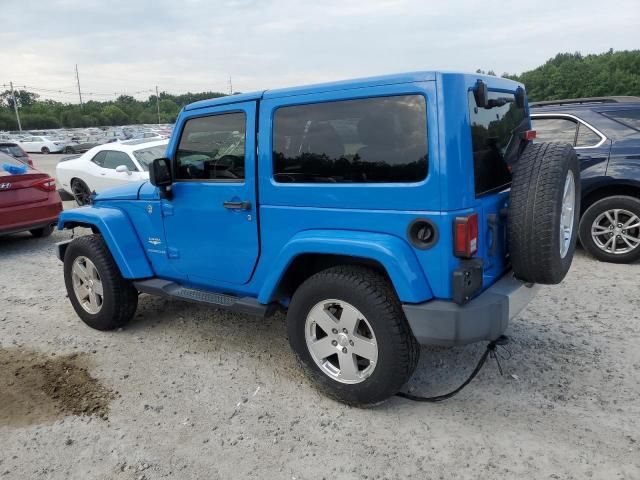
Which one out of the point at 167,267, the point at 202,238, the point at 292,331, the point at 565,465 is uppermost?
the point at 202,238

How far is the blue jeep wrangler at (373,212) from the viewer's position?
2.68 m

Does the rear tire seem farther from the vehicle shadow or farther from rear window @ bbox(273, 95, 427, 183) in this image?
rear window @ bbox(273, 95, 427, 183)

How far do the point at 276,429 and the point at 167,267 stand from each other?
1.73 meters

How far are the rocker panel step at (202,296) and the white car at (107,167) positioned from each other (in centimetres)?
467

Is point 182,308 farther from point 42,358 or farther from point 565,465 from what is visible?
point 565,465

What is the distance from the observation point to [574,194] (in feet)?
11.1

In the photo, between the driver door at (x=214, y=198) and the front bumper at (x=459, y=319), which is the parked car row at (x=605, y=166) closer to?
the front bumper at (x=459, y=319)

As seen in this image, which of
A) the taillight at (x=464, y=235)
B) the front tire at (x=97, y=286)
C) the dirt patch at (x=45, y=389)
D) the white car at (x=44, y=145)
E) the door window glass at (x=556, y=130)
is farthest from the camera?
the white car at (x=44, y=145)

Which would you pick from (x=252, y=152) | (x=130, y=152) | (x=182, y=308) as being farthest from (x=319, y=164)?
(x=130, y=152)

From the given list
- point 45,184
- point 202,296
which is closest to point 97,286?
point 202,296

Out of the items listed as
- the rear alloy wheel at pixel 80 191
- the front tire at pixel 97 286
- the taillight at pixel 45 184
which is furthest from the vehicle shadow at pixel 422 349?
the rear alloy wheel at pixel 80 191

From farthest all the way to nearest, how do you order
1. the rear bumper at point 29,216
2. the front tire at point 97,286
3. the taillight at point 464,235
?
1. the rear bumper at point 29,216
2. the front tire at point 97,286
3. the taillight at point 464,235

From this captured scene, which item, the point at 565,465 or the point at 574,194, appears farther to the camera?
the point at 574,194

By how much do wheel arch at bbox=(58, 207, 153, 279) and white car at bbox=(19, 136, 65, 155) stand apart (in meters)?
37.5
